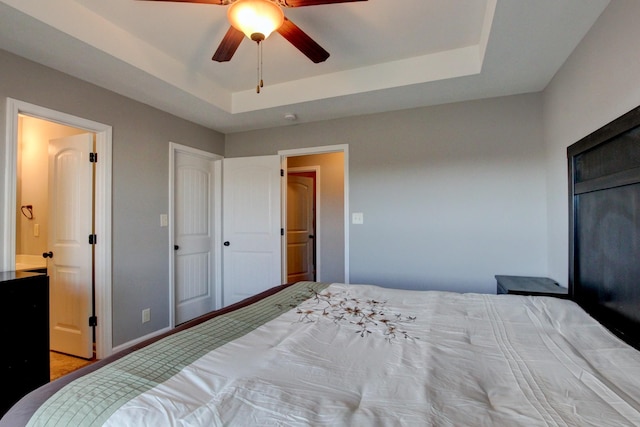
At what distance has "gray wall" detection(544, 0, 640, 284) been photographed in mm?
1438

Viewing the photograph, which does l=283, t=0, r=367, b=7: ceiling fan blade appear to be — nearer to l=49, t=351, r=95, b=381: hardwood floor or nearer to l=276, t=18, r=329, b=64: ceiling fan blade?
l=276, t=18, r=329, b=64: ceiling fan blade

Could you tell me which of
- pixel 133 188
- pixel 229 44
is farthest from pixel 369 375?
pixel 133 188

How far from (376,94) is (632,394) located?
2.51m

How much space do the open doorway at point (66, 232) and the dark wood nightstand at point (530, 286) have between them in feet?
11.3

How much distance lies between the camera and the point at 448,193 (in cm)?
300

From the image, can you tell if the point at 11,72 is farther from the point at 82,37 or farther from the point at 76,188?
the point at 76,188

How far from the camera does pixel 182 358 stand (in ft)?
3.27

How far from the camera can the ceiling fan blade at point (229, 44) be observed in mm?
1774

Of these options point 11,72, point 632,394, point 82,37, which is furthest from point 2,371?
point 632,394

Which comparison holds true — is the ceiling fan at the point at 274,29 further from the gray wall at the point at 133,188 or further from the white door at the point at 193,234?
the white door at the point at 193,234

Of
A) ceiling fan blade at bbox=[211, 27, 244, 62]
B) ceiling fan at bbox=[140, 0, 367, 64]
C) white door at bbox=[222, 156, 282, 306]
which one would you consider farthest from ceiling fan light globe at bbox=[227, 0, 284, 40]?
white door at bbox=[222, 156, 282, 306]

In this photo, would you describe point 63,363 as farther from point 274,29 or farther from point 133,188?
point 274,29

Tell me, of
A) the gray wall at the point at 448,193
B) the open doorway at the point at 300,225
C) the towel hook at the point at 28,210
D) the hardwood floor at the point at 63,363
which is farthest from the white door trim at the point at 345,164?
the towel hook at the point at 28,210

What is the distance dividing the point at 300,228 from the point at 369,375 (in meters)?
4.36
